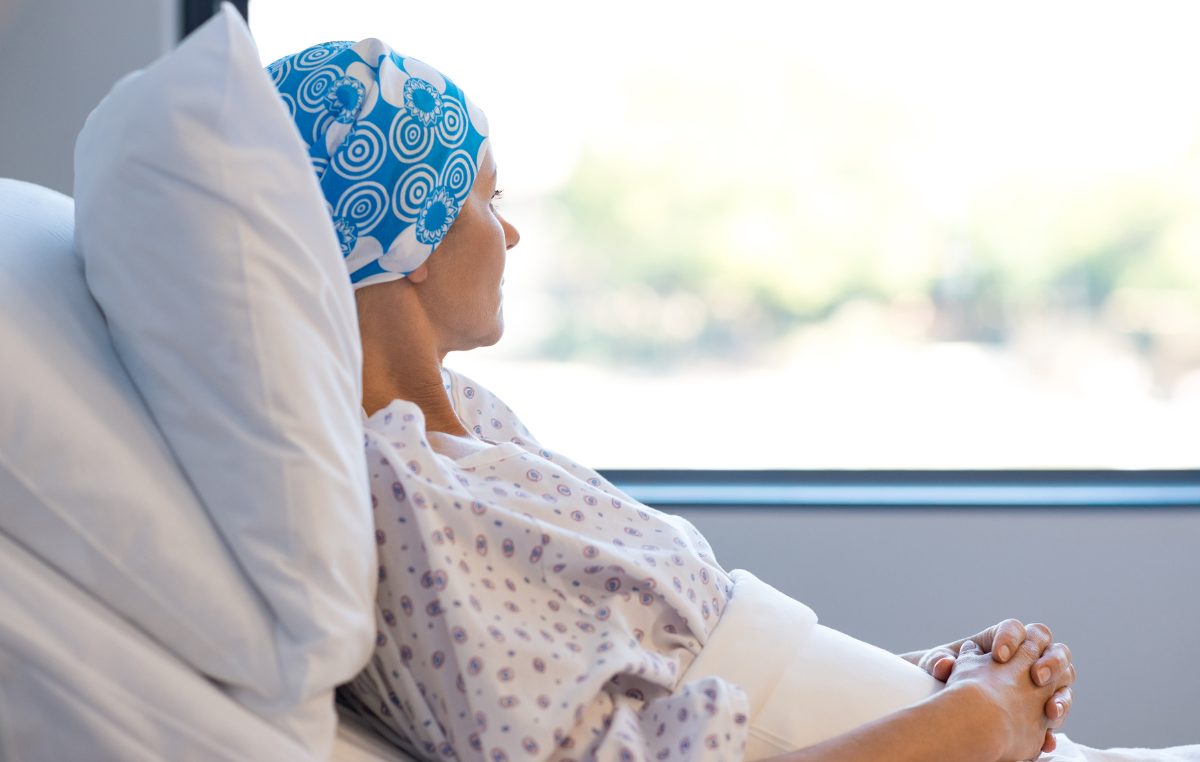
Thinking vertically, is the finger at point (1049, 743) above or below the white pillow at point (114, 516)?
above

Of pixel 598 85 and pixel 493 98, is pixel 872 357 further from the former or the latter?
pixel 493 98

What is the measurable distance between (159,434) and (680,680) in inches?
19.0

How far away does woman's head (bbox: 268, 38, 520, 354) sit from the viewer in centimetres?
81

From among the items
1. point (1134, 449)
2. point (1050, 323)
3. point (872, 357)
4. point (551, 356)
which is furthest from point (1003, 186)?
point (551, 356)

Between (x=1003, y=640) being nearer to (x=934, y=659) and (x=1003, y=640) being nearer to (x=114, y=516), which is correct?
(x=934, y=659)

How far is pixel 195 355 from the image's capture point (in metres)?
0.58

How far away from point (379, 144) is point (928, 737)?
0.72m

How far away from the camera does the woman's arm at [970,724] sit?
29.2 inches

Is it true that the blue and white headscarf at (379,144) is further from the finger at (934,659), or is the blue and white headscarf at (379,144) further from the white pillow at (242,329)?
the finger at (934,659)

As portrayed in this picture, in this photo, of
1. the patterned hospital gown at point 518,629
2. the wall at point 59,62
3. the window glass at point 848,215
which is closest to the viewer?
the patterned hospital gown at point 518,629

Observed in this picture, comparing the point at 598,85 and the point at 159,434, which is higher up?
the point at 598,85

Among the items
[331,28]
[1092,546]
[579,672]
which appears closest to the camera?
[579,672]

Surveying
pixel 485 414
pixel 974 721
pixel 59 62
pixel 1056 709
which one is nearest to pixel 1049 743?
pixel 1056 709

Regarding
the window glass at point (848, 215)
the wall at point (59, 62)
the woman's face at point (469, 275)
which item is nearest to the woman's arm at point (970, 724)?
the woman's face at point (469, 275)
